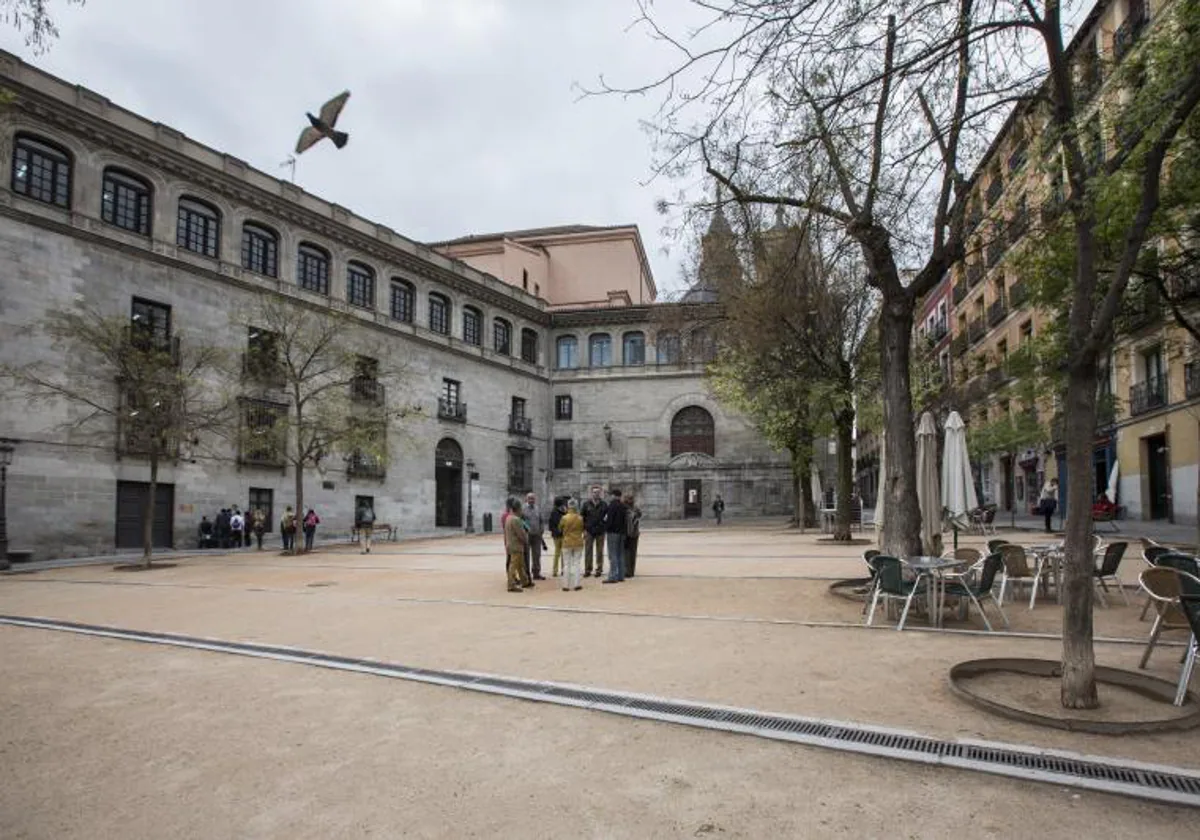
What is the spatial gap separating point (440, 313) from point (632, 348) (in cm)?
1320

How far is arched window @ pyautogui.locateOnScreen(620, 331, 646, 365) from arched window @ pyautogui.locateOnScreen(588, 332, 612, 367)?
0.92m

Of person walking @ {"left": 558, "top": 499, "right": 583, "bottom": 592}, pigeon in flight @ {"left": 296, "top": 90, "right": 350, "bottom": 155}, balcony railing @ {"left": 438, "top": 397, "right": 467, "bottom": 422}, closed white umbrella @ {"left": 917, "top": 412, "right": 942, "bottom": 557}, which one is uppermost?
pigeon in flight @ {"left": 296, "top": 90, "right": 350, "bottom": 155}

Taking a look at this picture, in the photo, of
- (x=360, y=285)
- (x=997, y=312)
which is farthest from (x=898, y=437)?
(x=360, y=285)

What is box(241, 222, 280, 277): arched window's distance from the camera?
29.3 meters

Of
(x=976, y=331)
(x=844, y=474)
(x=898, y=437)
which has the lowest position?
(x=844, y=474)

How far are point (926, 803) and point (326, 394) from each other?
88.4 feet

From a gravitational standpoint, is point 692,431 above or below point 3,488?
above

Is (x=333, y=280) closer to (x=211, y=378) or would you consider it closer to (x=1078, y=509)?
(x=211, y=378)

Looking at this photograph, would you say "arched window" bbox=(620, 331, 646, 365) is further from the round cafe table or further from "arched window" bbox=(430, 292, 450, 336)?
the round cafe table

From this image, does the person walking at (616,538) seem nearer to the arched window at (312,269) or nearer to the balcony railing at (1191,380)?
the balcony railing at (1191,380)

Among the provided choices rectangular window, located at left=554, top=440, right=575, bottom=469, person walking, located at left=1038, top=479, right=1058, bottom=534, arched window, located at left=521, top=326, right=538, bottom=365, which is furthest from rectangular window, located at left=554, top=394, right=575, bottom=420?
person walking, located at left=1038, top=479, right=1058, bottom=534

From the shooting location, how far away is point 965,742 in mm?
4297

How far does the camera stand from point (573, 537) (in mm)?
11922

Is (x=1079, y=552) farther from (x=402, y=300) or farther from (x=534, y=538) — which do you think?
(x=402, y=300)
